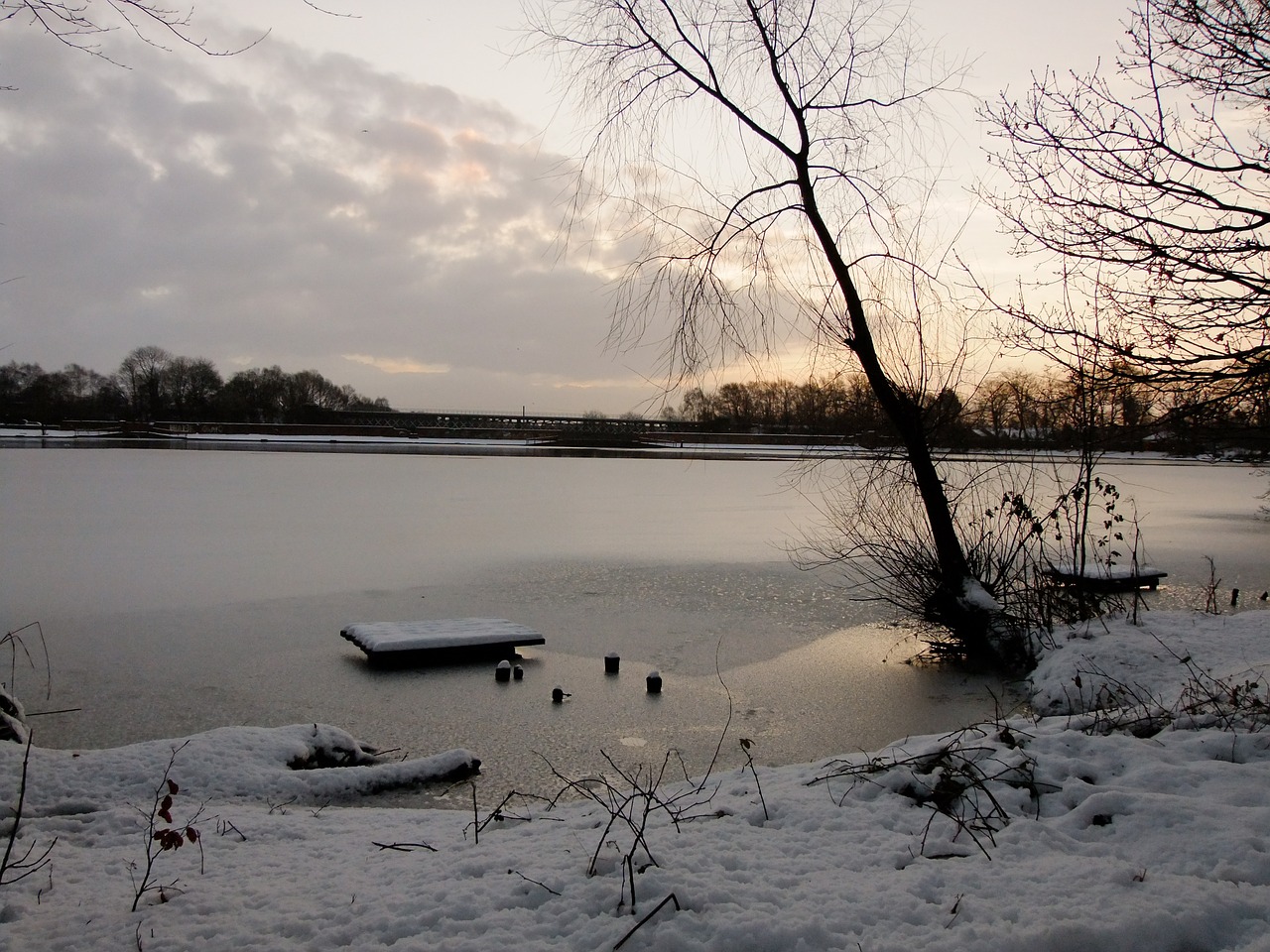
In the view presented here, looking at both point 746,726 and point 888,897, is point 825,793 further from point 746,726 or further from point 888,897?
point 746,726

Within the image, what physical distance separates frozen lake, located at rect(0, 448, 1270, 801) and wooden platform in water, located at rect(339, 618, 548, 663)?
223 millimetres

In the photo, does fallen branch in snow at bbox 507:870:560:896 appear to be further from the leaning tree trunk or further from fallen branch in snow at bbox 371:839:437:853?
the leaning tree trunk

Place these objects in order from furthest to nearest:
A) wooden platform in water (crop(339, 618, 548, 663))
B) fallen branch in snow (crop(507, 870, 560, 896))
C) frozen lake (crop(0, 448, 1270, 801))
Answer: wooden platform in water (crop(339, 618, 548, 663)) → frozen lake (crop(0, 448, 1270, 801)) → fallen branch in snow (crop(507, 870, 560, 896))

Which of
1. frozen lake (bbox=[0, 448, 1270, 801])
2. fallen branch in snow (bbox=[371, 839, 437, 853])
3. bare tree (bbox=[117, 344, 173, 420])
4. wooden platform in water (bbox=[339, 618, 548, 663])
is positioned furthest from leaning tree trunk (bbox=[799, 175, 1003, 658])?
bare tree (bbox=[117, 344, 173, 420])

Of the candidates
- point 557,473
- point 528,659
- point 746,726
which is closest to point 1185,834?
point 746,726

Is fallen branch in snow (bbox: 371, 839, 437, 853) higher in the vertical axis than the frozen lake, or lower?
higher

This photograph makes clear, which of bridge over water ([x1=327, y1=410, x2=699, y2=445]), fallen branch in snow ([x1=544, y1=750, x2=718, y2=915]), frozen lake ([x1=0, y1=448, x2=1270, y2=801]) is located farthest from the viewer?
bridge over water ([x1=327, y1=410, x2=699, y2=445])

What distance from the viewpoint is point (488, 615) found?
32.7ft

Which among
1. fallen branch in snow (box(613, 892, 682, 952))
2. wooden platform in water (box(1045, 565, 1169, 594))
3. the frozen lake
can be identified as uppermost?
fallen branch in snow (box(613, 892, 682, 952))

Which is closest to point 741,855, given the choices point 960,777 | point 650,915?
point 650,915

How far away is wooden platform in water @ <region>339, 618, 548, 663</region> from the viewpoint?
26.1 ft

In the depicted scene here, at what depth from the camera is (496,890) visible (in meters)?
2.96

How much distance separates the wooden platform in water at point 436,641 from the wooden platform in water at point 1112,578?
5.30m

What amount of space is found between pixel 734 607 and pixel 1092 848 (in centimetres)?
739
